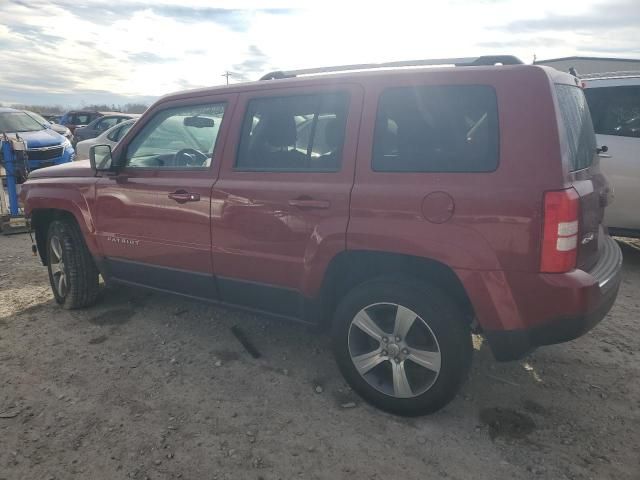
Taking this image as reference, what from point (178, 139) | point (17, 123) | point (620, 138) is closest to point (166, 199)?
point (178, 139)

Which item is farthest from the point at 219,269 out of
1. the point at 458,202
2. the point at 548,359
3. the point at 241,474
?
the point at 548,359

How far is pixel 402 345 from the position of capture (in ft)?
8.52

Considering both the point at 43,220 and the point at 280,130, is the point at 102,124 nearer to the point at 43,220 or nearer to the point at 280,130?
the point at 43,220

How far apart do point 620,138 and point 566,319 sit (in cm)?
377

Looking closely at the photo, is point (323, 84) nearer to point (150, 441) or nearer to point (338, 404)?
point (338, 404)

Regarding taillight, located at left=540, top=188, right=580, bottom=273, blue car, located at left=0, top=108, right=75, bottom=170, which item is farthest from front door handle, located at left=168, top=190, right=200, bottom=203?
blue car, located at left=0, top=108, right=75, bottom=170

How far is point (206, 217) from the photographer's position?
3158 millimetres

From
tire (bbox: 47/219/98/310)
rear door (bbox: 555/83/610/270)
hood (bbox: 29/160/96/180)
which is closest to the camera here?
rear door (bbox: 555/83/610/270)

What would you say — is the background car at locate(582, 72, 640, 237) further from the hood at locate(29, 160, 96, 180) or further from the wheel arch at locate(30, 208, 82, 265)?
the wheel arch at locate(30, 208, 82, 265)

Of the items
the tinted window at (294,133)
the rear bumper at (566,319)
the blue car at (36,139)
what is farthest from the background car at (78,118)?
the rear bumper at (566,319)

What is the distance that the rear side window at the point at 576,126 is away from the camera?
7.63ft

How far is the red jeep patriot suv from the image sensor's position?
2215 mm

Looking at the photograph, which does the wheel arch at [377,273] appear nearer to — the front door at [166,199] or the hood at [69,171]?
the front door at [166,199]

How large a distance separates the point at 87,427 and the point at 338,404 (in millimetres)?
1399
